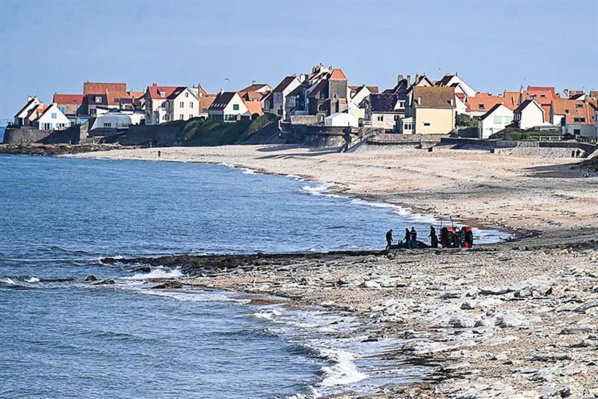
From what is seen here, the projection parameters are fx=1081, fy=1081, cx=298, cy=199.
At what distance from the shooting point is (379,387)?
14.9m

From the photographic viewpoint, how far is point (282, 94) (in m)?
131

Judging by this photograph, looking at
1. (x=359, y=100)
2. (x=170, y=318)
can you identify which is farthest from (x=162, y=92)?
(x=170, y=318)

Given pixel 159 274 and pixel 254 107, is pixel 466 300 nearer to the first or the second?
pixel 159 274

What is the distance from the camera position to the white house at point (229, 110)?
132 metres

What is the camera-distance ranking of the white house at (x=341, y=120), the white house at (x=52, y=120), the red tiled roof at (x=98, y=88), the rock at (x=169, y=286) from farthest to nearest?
the red tiled roof at (x=98, y=88), the white house at (x=52, y=120), the white house at (x=341, y=120), the rock at (x=169, y=286)

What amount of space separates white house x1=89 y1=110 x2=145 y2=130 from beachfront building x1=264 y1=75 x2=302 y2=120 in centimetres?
1797

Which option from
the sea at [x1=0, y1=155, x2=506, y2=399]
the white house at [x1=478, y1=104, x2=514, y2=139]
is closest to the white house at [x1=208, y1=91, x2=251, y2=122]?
the white house at [x1=478, y1=104, x2=514, y2=139]

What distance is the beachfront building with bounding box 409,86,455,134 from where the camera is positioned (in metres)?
98.7

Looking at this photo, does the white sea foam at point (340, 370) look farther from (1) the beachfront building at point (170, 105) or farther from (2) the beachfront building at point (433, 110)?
(1) the beachfront building at point (170, 105)

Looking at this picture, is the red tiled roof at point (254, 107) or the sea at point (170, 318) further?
the red tiled roof at point (254, 107)

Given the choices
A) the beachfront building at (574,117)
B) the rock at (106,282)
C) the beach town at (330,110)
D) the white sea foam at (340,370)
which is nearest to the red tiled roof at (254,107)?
the beach town at (330,110)

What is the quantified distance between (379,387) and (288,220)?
103 feet

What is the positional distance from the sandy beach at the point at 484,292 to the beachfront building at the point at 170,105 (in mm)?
89078

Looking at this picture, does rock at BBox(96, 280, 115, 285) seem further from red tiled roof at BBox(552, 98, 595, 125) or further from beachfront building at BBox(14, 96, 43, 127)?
beachfront building at BBox(14, 96, 43, 127)
